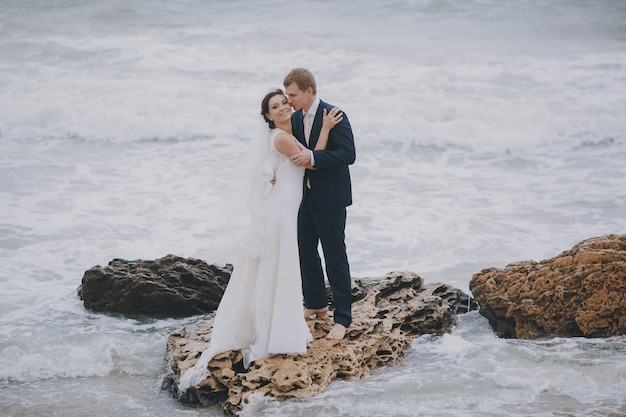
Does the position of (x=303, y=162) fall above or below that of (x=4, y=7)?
below

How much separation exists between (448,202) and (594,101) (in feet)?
24.2

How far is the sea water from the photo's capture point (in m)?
5.64

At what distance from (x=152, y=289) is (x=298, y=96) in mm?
2795

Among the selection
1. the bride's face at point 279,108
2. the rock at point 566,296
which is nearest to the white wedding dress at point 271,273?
the bride's face at point 279,108

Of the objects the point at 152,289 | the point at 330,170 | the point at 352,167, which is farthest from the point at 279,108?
the point at 352,167

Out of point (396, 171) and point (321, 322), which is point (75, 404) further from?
point (396, 171)

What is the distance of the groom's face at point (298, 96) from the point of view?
5.40 m

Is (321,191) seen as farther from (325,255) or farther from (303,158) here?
(325,255)

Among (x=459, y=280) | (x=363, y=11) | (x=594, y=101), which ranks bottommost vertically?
(x=459, y=280)

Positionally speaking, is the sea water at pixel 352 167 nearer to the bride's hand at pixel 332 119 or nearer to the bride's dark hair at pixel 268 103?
the bride's dark hair at pixel 268 103

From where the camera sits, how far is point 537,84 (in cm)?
1797

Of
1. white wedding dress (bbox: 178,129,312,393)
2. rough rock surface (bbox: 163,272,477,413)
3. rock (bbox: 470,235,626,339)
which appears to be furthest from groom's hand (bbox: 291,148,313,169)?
rock (bbox: 470,235,626,339)

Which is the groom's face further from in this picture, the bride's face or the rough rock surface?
the rough rock surface

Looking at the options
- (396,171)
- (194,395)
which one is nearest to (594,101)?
(396,171)
